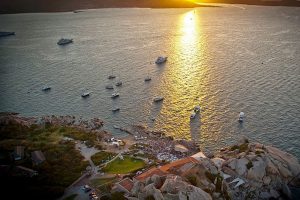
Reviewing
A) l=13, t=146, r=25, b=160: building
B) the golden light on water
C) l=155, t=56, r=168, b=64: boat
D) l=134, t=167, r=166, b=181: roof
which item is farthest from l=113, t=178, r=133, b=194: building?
l=155, t=56, r=168, b=64: boat

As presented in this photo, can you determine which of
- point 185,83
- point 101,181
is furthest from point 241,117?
point 101,181

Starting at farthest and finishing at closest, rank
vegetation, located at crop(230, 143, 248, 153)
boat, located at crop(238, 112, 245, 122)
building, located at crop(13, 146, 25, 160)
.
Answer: boat, located at crop(238, 112, 245, 122), building, located at crop(13, 146, 25, 160), vegetation, located at crop(230, 143, 248, 153)

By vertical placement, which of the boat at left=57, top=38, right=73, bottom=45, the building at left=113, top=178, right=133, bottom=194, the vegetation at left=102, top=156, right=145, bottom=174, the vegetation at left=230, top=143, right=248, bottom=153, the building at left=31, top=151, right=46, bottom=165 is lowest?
the vegetation at left=102, top=156, right=145, bottom=174

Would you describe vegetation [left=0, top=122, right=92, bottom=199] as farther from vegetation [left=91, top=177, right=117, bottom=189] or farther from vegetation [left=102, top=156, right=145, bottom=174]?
vegetation [left=102, top=156, right=145, bottom=174]

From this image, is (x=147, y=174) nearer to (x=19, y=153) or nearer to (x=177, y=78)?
(x=19, y=153)

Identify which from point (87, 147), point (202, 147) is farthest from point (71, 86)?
point (202, 147)

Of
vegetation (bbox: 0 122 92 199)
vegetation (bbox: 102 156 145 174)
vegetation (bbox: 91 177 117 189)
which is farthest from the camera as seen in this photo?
vegetation (bbox: 102 156 145 174)
